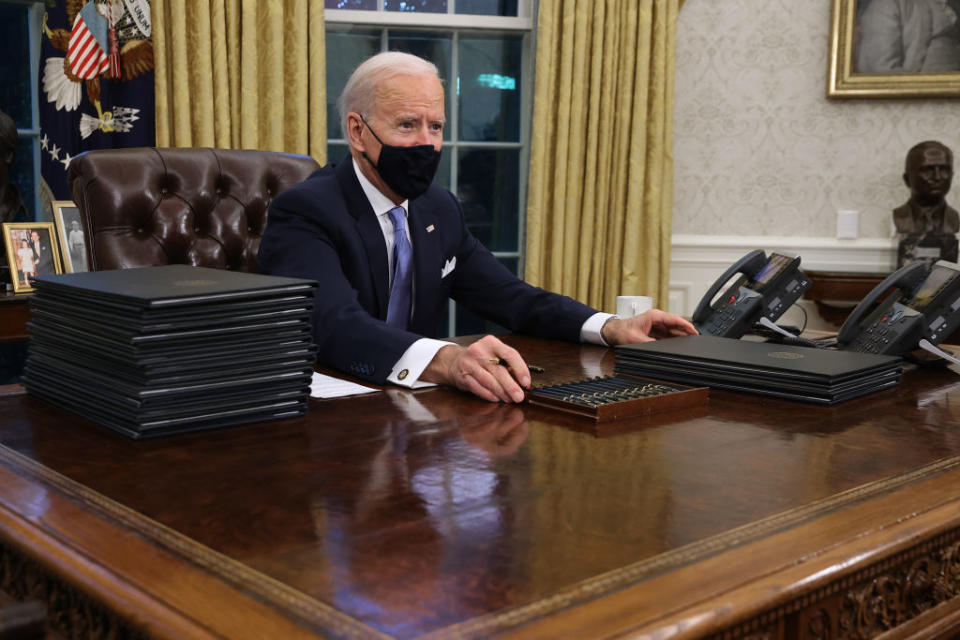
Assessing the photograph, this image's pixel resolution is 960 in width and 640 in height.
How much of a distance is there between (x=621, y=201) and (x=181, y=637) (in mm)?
4245

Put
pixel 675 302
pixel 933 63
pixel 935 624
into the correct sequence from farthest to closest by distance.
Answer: pixel 675 302, pixel 933 63, pixel 935 624

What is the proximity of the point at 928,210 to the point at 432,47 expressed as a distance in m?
2.53

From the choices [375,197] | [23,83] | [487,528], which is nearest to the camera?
[487,528]

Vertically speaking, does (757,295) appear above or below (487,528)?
above

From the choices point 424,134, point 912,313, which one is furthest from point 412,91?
point 912,313

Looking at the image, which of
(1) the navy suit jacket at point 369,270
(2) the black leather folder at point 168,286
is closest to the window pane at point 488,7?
(1) the navy suit jacket at point 369,270

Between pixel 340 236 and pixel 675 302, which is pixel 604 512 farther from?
pixel 675 302

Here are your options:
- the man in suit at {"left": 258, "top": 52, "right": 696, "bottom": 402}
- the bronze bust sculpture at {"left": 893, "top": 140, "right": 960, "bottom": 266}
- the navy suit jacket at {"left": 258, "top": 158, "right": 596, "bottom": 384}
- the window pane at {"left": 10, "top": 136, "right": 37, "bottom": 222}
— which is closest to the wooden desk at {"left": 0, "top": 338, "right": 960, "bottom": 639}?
the navy suit jacket at {"left": 258, "top": 158, "right": 596, "bottom": 384}

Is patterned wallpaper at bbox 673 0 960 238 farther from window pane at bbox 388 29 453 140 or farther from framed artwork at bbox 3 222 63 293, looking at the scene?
framed artwork at bbox 3 222 63 293

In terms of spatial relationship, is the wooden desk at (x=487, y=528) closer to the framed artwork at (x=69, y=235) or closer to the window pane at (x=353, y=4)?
the framed artwork at (x=69, y=235)

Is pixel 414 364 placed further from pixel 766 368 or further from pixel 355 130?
pixel 355 130

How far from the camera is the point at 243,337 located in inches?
52.3

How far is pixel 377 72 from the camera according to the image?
7.82 ft

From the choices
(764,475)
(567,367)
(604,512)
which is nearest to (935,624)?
(764,475)
